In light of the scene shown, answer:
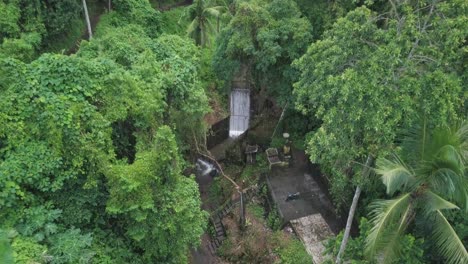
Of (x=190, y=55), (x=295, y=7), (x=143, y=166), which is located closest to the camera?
(x=143, y=166)

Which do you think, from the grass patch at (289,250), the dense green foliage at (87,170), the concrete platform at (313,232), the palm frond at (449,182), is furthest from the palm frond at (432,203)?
the concrete platform at (313,232)

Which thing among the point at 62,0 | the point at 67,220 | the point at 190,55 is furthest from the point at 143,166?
the point at 62,0

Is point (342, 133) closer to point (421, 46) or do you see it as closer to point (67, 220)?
point (421, 46)

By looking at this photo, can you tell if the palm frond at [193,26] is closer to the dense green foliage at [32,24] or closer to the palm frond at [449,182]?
the dense green foliage at [32,24]

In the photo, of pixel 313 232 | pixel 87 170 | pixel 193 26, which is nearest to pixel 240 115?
pixel 193 26

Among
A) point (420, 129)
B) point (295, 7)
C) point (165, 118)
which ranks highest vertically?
point (295, 7)

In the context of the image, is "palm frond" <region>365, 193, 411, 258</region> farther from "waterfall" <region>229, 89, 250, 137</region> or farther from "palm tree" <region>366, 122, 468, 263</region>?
"waterfall" <region>229, 89, 250, 137</region>
